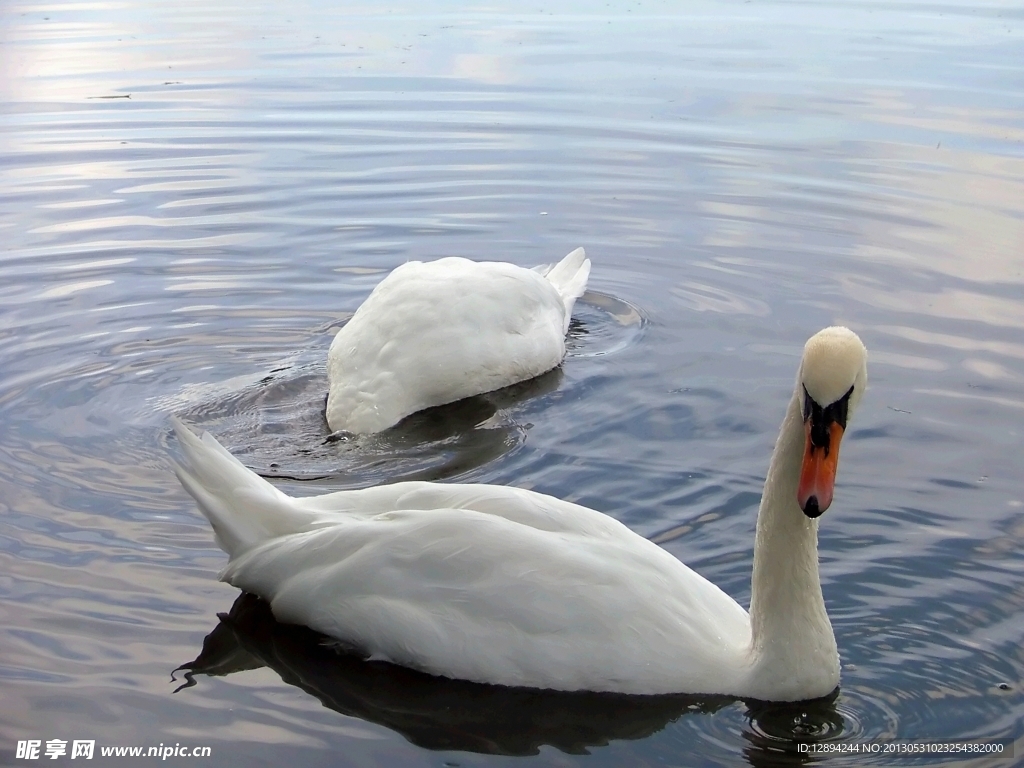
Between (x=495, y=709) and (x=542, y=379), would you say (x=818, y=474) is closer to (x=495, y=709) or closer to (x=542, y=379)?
(x=495, y=709)

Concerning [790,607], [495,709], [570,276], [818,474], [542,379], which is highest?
[818,474]

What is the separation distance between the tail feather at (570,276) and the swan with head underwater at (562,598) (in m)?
4.58

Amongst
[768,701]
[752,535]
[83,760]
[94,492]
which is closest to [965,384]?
[752,535]

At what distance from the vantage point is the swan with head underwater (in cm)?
540

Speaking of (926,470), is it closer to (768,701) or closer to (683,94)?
(768,701)

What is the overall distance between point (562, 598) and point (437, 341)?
11.7 feet

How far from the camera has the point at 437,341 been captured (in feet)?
28.7

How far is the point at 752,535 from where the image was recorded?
6863mm

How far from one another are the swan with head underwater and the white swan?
8.18 ft

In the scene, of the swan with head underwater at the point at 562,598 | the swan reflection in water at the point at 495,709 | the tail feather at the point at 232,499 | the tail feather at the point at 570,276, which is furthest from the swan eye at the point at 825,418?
the tail feather at the point at 570,276

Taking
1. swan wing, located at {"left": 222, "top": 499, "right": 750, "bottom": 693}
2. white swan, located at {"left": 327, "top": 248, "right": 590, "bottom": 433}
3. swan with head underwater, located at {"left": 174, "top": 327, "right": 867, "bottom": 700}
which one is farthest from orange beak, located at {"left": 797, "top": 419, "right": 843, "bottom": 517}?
white swan, located at {"left": 327, "top": 248, "right": 590, "bottom": 433}

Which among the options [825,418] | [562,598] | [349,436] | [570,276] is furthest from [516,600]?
[570,276]

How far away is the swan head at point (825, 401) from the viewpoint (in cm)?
486

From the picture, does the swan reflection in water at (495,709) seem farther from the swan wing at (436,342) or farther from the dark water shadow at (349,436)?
the swan wing at (436,342)
